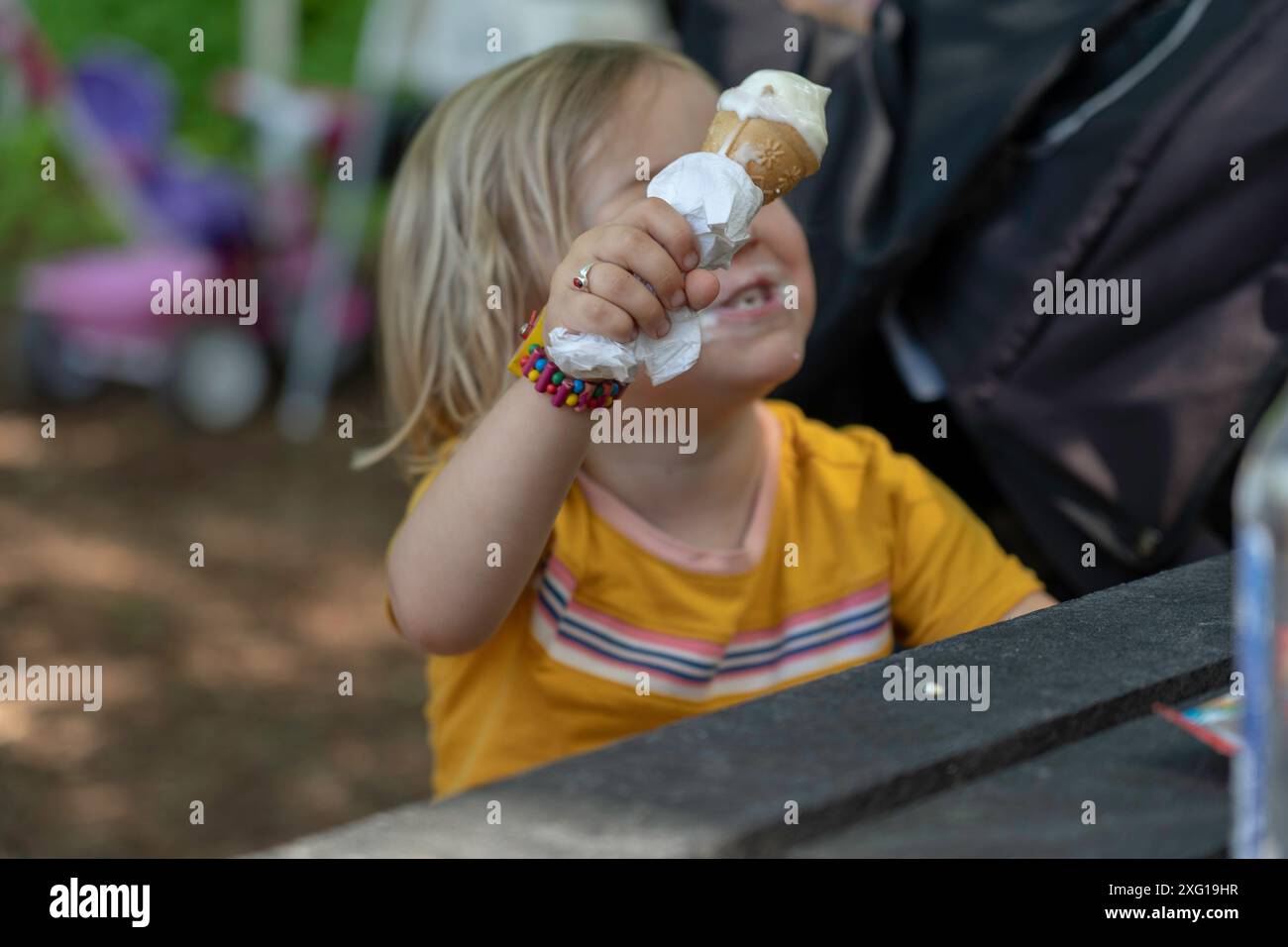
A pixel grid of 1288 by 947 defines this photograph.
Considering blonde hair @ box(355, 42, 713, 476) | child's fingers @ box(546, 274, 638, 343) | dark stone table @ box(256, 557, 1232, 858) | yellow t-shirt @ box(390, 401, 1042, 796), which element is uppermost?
blonde hair @ box(355, 42, 713, 476)

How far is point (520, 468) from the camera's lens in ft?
3.60

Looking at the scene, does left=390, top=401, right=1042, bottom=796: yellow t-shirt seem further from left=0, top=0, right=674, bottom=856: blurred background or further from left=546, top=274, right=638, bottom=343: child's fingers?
left=0, top=0, right=674, bottom=856: blurred background

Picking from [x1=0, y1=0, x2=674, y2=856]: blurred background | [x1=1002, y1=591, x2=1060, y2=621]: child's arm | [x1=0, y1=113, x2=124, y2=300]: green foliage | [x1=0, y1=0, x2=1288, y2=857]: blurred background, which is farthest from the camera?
[x1=0, y1=113, x2=124, y2=300]: green foliage

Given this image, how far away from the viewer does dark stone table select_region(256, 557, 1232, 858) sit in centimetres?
67

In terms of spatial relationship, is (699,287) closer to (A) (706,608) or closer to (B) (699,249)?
(B) (699,249)

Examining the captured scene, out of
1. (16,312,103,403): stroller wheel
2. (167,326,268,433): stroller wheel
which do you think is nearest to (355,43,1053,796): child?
(167,326,268,433): stroller wheel

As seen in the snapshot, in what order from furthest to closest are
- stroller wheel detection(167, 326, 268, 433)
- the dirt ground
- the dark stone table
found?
1. stroller wheel detection(167, 326, 268, 433)
2. the dirt ground
3. the dark stone table

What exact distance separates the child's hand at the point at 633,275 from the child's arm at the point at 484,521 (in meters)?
0.08

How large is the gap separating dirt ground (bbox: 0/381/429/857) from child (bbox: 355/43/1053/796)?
123 cm

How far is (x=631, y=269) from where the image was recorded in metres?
1.00

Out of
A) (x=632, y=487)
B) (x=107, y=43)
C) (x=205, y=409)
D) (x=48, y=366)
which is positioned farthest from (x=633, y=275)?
(x=107, y=43)

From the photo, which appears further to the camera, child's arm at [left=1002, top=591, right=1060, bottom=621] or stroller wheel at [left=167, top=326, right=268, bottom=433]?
stroller wheel at [left=167, top=326, right=268, bottom=433]
